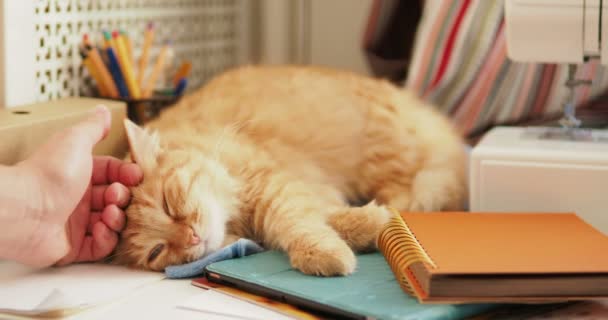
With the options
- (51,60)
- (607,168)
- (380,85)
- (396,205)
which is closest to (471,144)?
(380,85)

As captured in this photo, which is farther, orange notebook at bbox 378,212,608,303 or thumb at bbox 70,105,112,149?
thumb at bbox 70,105,112,149

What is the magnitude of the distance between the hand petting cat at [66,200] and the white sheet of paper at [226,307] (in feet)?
0.84

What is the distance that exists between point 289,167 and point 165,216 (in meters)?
0.39

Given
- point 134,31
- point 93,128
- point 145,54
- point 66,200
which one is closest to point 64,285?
point 66,200

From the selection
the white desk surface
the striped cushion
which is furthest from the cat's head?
the striped cushion

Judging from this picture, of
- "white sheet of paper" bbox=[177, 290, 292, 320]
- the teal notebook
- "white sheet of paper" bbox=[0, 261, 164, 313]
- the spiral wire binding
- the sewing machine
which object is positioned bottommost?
"white sheet of paper" bbox=[0, 261, 164, 313]

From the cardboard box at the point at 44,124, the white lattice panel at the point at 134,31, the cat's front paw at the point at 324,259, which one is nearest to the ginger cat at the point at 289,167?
the cat's front paw at the point at 324,259

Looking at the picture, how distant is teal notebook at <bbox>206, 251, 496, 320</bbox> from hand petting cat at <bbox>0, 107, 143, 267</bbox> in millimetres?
237

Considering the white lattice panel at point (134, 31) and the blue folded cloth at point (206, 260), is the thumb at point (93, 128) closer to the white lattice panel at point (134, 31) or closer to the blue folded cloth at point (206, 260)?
the blue folded cloth at point (206, 260)

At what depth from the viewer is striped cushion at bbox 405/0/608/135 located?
1.96 meters

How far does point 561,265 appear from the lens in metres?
1.10

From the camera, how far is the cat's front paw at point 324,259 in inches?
49.3

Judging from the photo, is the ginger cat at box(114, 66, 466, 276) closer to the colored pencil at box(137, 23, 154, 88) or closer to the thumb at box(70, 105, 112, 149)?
the thumb at box(70, 105, 112, 149)

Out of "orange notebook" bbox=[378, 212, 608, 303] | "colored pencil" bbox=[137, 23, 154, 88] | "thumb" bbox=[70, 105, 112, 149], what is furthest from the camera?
"colored pencil" bbox=[137, 23, 154, 88]
